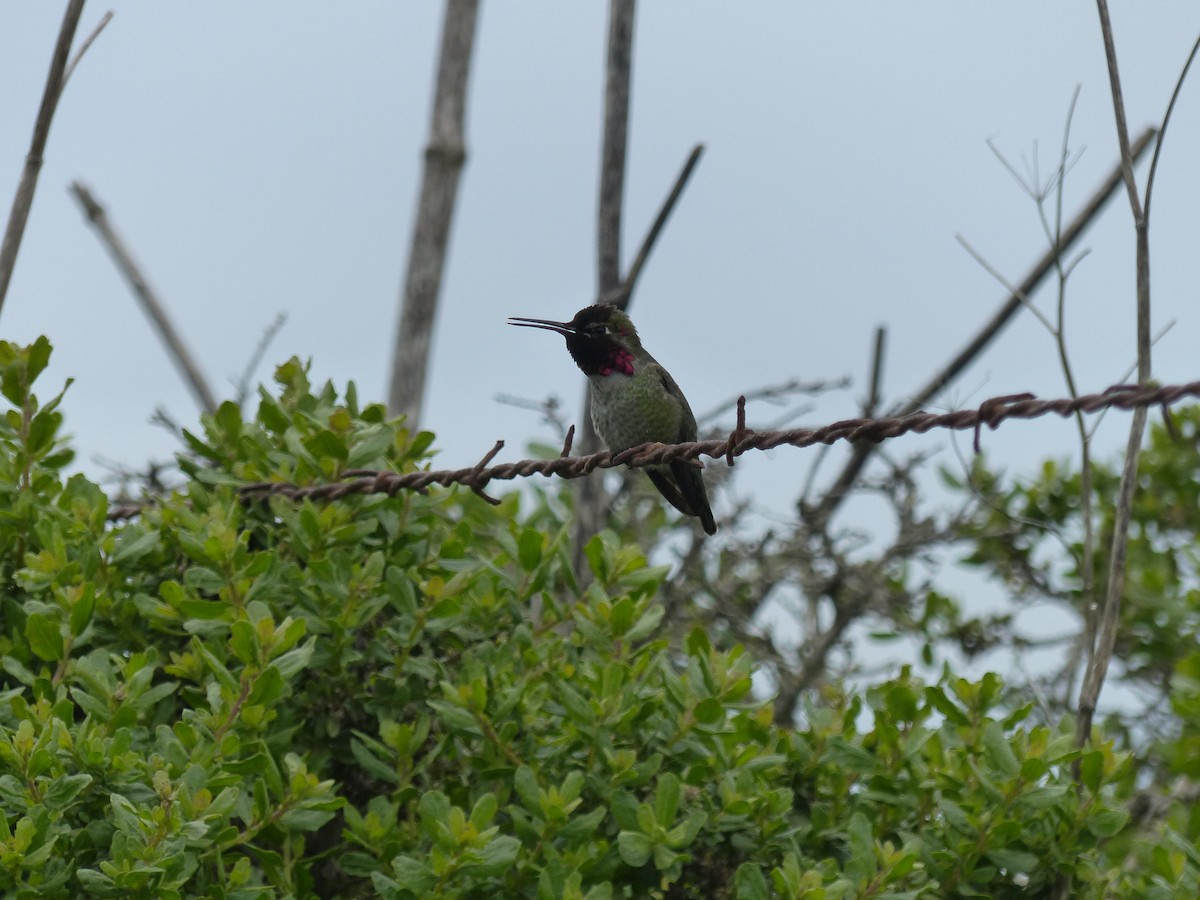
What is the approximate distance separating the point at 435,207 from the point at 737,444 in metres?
4.30

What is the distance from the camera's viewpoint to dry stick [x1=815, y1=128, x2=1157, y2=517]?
20.7 feet

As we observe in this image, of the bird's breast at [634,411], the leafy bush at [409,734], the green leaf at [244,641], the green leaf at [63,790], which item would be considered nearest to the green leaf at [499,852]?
the leafy bush at [409,734]

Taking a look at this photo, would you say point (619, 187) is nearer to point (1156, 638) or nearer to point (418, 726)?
point (418, 726)

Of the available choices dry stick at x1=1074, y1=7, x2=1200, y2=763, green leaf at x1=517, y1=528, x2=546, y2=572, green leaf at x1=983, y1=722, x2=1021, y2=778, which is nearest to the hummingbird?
green leaf at x1=517, y1=528, x2=546, y2=572

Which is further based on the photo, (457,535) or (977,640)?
(977,640)

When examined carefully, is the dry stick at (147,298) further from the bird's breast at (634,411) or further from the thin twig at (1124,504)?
the thin twig at (1124,504)

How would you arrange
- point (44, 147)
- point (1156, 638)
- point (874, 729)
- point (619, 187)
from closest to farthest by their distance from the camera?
point (874, 729)
point (44, 147)
point (619, 187)
point (1156, 638)

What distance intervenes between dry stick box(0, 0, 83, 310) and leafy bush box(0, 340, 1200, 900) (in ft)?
1.67

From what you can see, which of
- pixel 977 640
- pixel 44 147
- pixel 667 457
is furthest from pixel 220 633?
pixel 977 640

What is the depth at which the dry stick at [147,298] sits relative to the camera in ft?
23.9

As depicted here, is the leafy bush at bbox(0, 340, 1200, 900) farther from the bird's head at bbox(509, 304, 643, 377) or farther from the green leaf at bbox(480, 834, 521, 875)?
the bird's head at bbox(509, 304, 643, 377)

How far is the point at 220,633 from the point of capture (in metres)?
3.90

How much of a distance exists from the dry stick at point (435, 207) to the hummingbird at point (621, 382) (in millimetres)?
1153

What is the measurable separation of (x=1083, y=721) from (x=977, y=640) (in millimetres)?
3808
